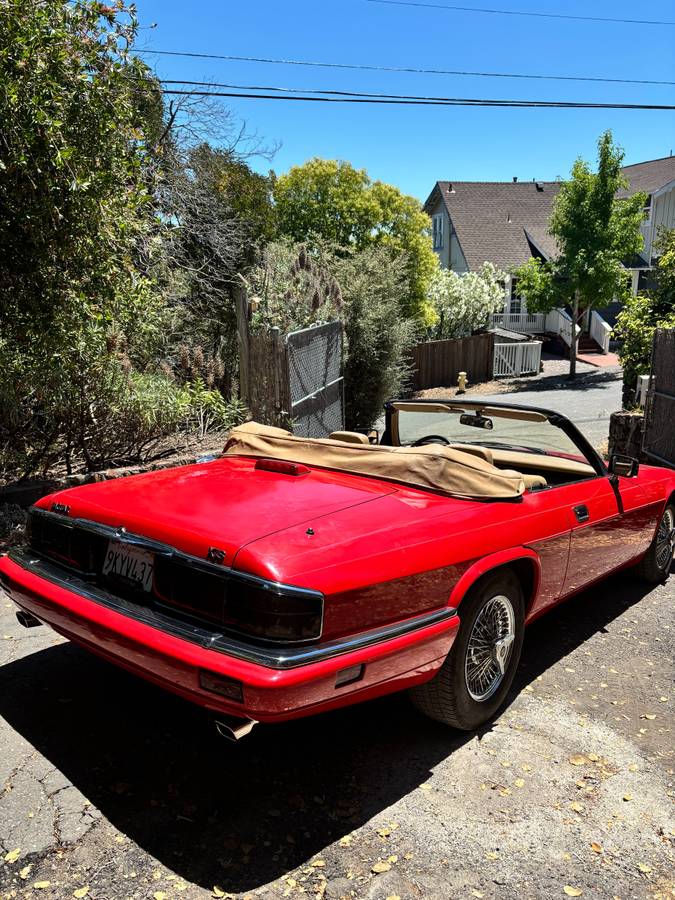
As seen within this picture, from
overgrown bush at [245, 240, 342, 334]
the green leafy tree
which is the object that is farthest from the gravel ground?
the green leafy tree

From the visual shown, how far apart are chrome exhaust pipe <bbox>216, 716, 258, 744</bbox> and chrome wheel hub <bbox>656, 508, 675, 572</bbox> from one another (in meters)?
4.06

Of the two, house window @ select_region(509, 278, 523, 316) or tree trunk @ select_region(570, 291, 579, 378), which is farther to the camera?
house window @ select_region(509, 278, 523, 316)

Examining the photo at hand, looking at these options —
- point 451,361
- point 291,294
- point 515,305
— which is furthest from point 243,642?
point 515,305

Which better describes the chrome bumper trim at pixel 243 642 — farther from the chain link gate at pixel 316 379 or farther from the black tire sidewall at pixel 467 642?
the chain link gate at pixel 316 379

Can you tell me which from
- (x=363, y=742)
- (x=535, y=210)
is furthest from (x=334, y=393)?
(x=535, y=210)

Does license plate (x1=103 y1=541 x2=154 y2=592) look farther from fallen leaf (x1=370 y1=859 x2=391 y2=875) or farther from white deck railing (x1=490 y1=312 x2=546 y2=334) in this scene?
white deck railing (x1=490 y1=312 x2=546 y2=334)

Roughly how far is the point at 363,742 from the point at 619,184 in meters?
24.0

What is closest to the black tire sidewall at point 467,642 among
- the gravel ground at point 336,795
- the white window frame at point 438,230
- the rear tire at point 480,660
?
the rear tire at point 480,660

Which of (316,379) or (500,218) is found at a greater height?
(500,218)

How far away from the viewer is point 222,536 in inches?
112

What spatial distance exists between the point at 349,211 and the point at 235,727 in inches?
1027

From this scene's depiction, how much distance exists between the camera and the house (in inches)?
1364

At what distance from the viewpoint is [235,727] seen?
2.62m

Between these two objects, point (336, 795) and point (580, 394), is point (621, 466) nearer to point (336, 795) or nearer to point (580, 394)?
point (336, 795)
